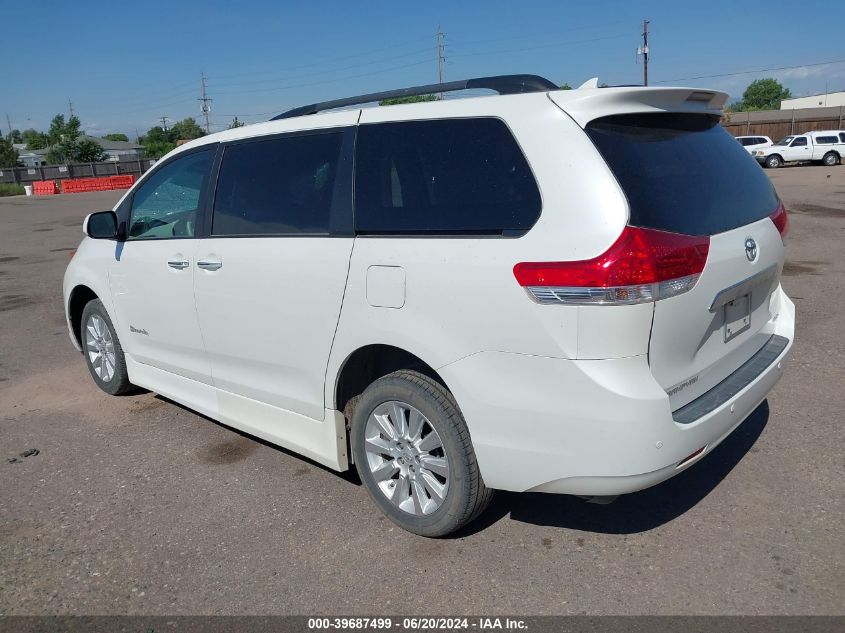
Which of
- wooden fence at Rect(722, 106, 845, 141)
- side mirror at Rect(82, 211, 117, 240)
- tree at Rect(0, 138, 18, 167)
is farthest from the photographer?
tree at Rect(0, 138, 18, 167)

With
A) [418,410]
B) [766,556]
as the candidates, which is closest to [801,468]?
[766,556]

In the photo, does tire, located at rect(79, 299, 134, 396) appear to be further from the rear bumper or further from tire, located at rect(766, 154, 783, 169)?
tire, located at rect(766, 154, 783, 169)

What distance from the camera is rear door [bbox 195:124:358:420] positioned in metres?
3.37

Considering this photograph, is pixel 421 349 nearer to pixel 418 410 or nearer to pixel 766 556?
pixel 418 410

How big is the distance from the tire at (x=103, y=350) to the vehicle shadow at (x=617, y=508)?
3121 mm

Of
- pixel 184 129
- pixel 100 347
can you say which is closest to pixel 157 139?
pixel 184 129

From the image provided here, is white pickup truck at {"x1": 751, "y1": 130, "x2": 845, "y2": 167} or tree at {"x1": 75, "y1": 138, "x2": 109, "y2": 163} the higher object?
tree at {"x1": 75, "y1": 138, "x2": 109, "y2": 163}

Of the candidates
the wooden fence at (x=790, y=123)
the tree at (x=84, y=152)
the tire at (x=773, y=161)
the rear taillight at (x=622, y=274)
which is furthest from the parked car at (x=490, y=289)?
the tree at (x=84, y=152)

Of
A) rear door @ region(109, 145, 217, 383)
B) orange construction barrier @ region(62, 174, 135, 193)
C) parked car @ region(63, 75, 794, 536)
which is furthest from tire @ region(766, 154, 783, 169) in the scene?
orange construction barrier @ region(62, 174, 135, 193)

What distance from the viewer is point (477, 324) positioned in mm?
2754

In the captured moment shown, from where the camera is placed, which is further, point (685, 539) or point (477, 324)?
point (685, 539)

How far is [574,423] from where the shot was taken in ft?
8.54

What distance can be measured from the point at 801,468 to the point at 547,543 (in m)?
1.57

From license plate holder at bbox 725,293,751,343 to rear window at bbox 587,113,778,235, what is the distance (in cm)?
33
